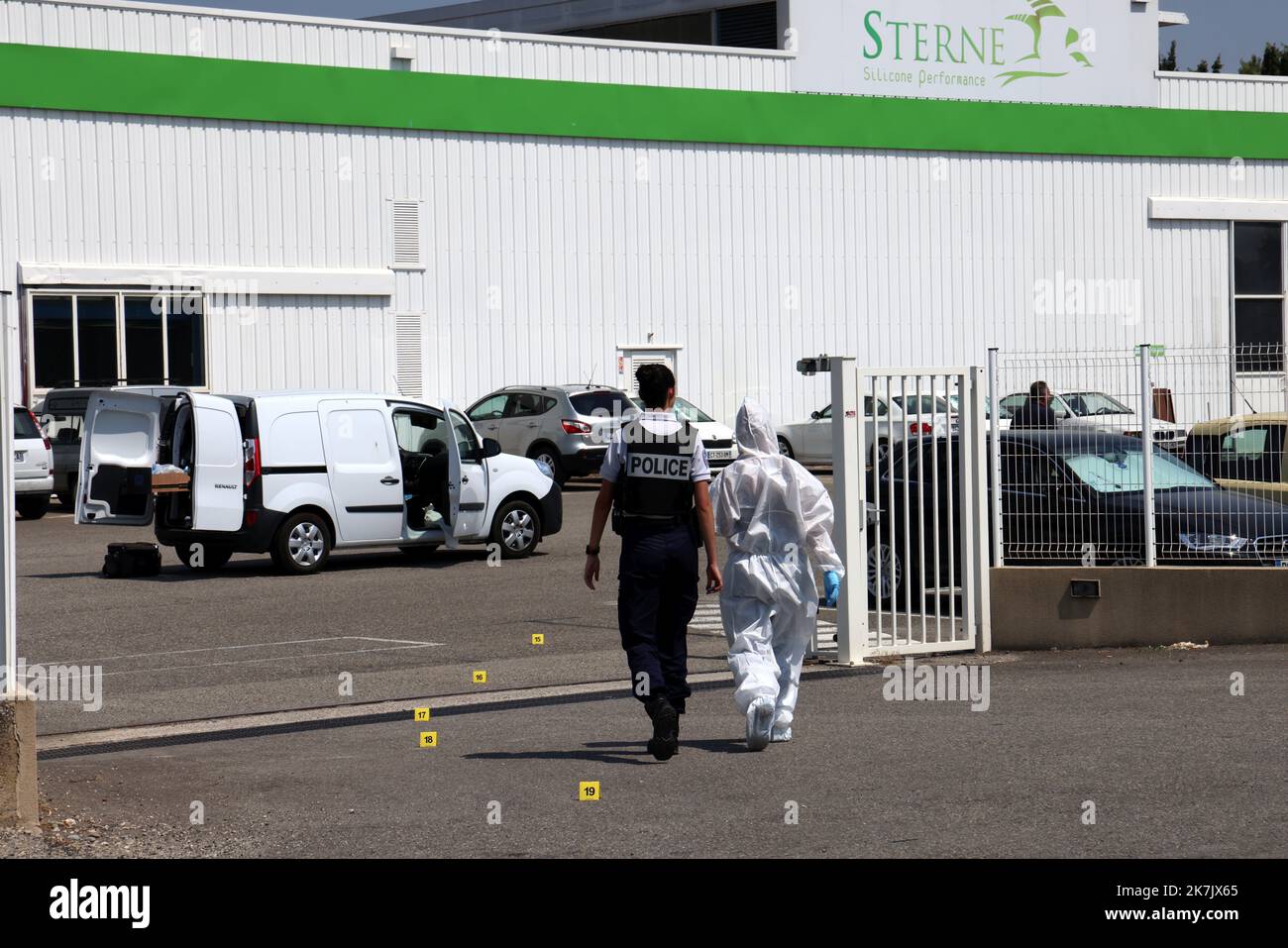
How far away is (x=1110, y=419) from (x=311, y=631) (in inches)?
252

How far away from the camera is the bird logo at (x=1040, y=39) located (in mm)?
40312

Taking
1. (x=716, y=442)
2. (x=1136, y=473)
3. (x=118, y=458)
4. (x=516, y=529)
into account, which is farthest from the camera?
(x=716, y=442)

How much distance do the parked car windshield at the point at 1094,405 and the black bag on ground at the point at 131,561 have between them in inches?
374

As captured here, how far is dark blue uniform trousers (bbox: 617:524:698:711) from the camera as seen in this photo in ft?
29.2

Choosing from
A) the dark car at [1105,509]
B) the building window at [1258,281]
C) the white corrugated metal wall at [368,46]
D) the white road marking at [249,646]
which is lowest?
the white road marking at [249,646]

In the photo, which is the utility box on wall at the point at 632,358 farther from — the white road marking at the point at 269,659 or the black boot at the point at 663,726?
the black boot at the point at 663,726

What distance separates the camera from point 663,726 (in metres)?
8.89

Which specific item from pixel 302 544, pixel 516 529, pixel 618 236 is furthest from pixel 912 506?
pixel 618 236

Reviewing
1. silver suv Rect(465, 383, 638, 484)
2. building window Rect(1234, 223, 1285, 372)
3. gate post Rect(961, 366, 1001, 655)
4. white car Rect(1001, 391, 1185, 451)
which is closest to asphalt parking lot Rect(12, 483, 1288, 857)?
gate post Rect(961, 366, 1001, 655)

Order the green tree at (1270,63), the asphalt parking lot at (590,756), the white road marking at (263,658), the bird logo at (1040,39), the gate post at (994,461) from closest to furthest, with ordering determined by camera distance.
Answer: the asphalt parking lot at (590,756) < the white road marking at (263,658) < the gate post at (994,461) < the bird logo at (1040,39) < the green tree at (1270,63)

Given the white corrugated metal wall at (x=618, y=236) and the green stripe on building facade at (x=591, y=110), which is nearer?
the green stripe on building facade at (x=591, y=110)

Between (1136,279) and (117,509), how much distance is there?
29.5m

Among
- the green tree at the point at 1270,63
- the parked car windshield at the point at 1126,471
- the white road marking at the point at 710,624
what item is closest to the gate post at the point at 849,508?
the white road marking at the point at 710,624

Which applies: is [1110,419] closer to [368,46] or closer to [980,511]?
[980,511]
